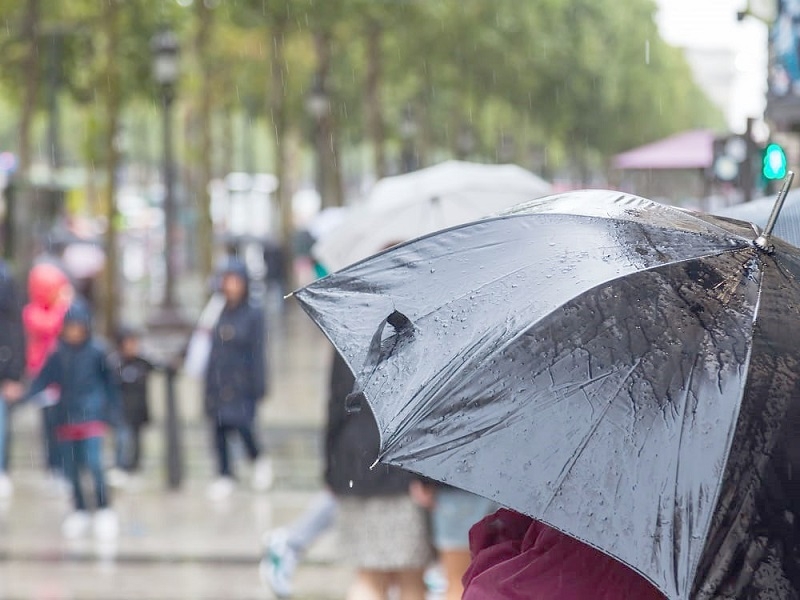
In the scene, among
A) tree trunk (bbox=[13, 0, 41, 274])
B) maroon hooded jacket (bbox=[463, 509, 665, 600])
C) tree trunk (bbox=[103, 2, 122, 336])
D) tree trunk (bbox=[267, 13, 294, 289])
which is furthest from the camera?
tree trunk (bbox=[267, 13, 294, 289])

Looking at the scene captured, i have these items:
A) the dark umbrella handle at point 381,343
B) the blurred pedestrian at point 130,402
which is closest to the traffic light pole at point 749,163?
the blurred pedestrian at point 130,402

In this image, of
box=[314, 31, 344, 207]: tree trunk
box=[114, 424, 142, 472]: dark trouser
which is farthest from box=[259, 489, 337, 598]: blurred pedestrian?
box=[314, 31, 344, 207]: tree trunk

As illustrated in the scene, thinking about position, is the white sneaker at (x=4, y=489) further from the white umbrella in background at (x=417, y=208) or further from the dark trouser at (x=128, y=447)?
the white umbrella in background at (x=417, y=208)

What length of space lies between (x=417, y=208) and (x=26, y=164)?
54.3ft

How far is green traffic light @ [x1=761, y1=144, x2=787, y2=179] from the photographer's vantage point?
339 inches

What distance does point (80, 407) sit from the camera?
32.3 feet

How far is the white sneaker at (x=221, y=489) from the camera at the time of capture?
446 inches

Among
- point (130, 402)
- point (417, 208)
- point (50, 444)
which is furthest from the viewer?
point (130, 402)

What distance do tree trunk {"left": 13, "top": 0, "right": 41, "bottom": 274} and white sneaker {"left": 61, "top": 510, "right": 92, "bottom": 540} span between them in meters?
11.4

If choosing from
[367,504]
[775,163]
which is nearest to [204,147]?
[775,163]

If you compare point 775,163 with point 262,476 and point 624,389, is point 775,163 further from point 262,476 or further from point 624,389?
point 624,389

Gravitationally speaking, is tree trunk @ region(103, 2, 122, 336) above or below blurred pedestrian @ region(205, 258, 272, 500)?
above

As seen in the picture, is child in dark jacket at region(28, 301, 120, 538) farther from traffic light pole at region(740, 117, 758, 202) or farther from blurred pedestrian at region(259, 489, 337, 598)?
traffic light pole at region(740, 117, 758, 202)

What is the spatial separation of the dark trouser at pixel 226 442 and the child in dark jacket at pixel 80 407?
1.58 meters
